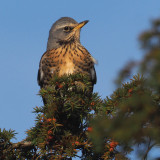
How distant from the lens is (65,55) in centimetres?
639

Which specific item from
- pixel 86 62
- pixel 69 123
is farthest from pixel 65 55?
pixel 69 123

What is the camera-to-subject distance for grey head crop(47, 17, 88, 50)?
7.14 m

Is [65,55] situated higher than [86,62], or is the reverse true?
[65,55]

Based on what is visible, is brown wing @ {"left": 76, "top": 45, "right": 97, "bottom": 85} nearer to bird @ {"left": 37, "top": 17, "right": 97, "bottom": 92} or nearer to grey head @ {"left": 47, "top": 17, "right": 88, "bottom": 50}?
bird @ {"left": 37, "top": 17, "right": 97, "bottom": 92}

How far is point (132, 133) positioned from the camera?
4.80ft

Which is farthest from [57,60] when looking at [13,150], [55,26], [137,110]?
[137,110]

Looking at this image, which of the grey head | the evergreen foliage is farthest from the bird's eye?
the evergreen foliage

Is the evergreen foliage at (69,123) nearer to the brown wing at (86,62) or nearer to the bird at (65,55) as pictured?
the bird at (65,55)

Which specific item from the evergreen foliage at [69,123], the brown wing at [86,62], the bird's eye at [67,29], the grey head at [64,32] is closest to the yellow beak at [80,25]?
the grey head at [64,32]

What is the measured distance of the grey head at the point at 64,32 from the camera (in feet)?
23.4

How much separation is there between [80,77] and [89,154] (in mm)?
1066

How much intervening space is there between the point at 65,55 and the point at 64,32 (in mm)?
1234

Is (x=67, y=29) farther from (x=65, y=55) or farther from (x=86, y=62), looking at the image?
(x=86, y=62)

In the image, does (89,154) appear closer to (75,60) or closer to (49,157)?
(49,157)
